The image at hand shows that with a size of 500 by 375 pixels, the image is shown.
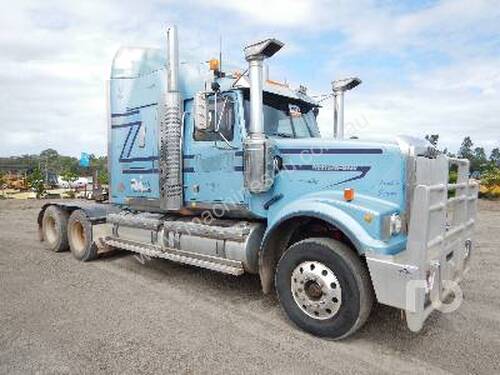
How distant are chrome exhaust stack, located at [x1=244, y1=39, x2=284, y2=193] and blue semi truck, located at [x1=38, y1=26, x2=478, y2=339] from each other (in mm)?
14

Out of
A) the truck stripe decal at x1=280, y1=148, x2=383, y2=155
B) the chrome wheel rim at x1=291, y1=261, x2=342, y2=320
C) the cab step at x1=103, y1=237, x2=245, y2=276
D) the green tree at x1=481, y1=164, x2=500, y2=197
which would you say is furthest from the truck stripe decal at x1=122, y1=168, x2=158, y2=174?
the green tree at x1=481, y1=164, x2=500, y2=197

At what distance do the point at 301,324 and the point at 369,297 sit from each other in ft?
2.73

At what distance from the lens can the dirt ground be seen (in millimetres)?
3945

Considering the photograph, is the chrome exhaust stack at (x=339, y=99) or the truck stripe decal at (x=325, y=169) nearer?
the truck stripe decal at (x=325, y=169)

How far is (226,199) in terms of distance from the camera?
6.01m

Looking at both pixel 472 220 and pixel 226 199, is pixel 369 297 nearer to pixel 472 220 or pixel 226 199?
pixel 472 220

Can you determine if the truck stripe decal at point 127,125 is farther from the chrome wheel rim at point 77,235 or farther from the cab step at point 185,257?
the chrome wheel rim at point 77,235

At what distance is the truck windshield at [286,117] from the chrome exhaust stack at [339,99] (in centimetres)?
61

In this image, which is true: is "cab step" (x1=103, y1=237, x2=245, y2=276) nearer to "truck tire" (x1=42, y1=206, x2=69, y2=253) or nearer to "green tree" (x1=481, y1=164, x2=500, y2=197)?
"truck tire" (x1=42, y1=206, x2=69, y2=253)

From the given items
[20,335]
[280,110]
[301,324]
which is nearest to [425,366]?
[301,324]

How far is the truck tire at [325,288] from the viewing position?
4309mm

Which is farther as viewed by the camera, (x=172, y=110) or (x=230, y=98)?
(x=172, y=110)

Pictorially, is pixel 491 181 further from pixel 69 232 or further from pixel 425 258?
pixel 425 258

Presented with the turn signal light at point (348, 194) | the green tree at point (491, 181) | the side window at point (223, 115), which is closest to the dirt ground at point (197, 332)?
the turn signal light at point (348, 194)
